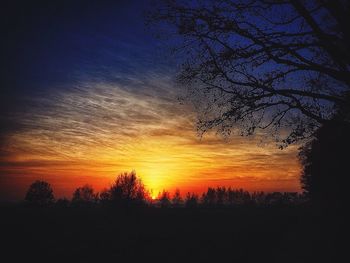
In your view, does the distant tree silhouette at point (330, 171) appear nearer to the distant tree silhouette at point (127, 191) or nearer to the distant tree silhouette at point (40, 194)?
the distant tree silhouette at point (127, 191)

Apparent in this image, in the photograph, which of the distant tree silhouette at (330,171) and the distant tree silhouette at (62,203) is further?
the distant tree silhouette at (62,203)

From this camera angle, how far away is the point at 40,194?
81.4m

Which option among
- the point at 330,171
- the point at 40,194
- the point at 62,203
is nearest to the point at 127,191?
the point at 330,171

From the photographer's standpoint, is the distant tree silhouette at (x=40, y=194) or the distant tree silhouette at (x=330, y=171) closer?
the distant tree silhouette at (x=330, y=171)

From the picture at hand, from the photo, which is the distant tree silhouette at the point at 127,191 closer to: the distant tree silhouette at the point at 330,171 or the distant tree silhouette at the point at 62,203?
the distant tree silhouette at the point at 330,171

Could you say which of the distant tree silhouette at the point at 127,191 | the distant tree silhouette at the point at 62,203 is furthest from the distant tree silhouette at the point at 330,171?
the distant tree silhouette at the point at 62,203

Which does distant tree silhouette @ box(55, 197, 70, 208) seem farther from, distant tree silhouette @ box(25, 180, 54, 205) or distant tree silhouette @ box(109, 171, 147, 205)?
distant tree silhouette @ box(109, 171, 147, 205)

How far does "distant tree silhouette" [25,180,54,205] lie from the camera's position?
80438mm

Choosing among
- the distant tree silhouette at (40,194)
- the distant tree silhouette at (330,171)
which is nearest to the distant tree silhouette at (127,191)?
the distant tree silhouette at (330,171)

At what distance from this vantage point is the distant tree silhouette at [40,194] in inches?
3167

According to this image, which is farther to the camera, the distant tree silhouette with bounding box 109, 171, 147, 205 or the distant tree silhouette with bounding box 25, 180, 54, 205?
the distant tree silhouette with bounding box 25, 180, 54, 205

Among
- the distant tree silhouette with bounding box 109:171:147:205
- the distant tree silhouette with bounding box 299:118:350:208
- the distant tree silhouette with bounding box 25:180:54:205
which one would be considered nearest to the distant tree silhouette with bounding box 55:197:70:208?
the distant tree silhouette with bounding box 25:180:54:205

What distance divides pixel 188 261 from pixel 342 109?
9.74m

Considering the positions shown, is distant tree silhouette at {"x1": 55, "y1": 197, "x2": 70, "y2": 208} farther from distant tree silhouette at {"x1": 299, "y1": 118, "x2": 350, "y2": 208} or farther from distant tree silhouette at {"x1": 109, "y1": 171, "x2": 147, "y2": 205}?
distant tree silhouette at {"x1": 299, "y1": 118, "x2": 350, "y2": 208}
